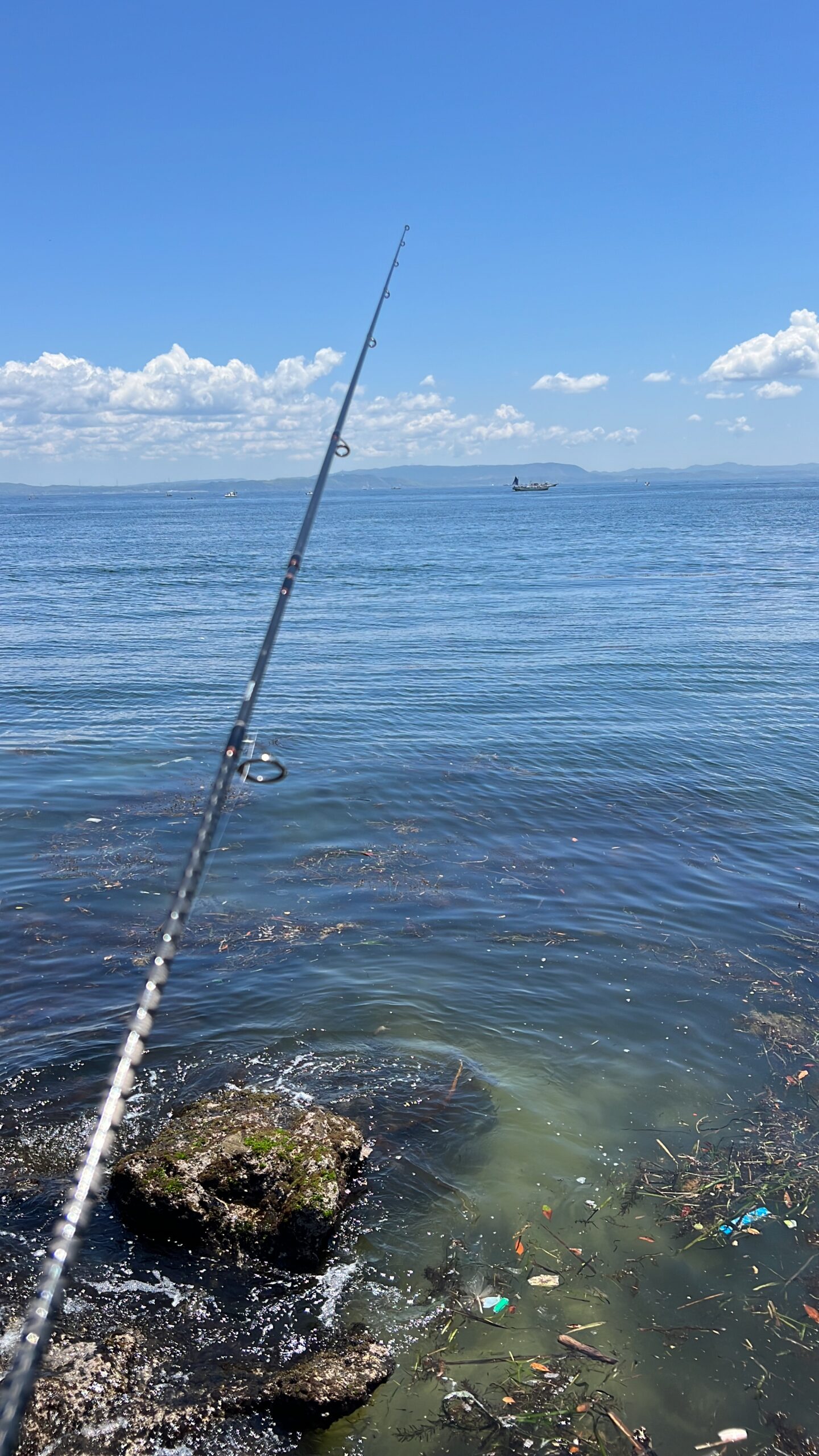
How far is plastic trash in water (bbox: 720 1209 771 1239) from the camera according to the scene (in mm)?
7648

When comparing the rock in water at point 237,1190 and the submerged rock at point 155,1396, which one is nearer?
the submerged rock at point 155,1396

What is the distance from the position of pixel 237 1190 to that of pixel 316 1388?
5.43 feet

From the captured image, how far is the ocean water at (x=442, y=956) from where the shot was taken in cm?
672

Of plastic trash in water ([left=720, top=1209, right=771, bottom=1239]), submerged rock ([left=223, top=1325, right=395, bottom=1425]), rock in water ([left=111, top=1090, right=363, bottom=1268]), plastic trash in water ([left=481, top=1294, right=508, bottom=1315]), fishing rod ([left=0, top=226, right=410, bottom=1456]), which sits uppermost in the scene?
fishing rod ([left=0, top=226, right=410, bottom=1456])

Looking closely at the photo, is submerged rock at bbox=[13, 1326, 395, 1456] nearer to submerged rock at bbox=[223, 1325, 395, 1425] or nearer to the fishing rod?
submerged rock at bbox=[223, 1325, 395, 1425]

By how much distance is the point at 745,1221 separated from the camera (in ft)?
25.4

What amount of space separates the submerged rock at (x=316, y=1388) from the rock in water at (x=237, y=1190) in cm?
96

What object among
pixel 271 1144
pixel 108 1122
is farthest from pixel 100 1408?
pixel 108 1122

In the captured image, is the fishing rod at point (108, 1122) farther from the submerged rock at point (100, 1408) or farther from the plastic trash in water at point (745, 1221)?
the plastic trash in water at point (745, 1221)

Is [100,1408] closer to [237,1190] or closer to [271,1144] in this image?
[237,1190]

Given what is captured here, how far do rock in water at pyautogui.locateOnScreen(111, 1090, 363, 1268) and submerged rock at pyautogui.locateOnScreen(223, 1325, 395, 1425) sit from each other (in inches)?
37.8

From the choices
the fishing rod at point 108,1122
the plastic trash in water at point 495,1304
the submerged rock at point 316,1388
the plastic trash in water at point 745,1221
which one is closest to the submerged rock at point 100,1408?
the submerged rock at point 316,1388

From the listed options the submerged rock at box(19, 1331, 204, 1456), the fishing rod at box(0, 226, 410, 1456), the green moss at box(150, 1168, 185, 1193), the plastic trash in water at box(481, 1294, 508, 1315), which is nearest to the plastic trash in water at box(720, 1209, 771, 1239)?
the plastic trash in water at box(481, 1294, 508, 1315)

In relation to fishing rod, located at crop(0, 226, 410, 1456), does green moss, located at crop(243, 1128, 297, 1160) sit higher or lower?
lower
